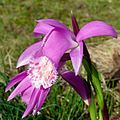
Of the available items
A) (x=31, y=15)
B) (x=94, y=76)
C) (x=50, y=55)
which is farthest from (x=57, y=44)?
(x=31, y=15)

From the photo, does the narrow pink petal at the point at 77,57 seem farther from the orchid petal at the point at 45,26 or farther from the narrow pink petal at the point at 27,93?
the narrow pink petal at the point at 27,93

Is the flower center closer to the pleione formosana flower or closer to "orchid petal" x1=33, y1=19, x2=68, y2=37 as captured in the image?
the pleione formosana flower

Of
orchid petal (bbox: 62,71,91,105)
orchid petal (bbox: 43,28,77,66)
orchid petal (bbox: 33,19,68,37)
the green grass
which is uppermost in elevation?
orchid petal (bbox: 33,19,68,37)

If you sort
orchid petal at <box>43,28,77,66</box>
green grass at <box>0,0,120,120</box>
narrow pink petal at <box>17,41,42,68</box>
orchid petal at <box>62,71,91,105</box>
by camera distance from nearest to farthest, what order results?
orchid petal at <box>43,28,77,66</box>, narrow pink petal at <box>17,41,42,68</box>, orchid petal at <box>62,71,91,105</box>, green grass at <box>0,0,120,120</box>

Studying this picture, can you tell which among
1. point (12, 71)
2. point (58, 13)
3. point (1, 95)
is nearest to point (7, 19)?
point (58, 13)

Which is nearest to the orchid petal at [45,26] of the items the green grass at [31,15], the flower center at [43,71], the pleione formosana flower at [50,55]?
the pleione formosana flower at [50,55]

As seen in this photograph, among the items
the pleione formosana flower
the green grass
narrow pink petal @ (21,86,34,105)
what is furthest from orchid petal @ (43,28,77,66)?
the green grass

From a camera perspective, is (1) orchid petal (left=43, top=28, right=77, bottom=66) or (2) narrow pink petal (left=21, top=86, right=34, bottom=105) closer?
(1) orchid petal (left=43, top=28, right=77, bottom=66)
